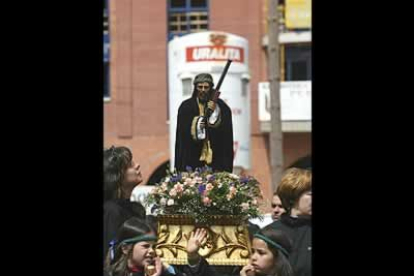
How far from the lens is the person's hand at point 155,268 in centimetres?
461

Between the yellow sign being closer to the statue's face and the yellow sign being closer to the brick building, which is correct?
the brick building

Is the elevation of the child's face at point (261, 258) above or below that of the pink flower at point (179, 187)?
below

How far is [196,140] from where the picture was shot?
4.70m

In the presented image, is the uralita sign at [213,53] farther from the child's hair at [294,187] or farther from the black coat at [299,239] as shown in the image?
the black coat at [299,239]

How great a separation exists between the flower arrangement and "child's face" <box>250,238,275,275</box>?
0.16 meters

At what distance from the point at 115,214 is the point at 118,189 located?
0.14 m

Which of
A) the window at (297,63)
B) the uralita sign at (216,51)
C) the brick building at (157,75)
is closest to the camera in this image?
the uralita sign at (216,51)

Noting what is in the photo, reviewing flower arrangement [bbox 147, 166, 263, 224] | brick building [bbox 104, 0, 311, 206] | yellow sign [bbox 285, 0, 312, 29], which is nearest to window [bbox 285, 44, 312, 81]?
brick building [bbox 104, 0, 311, 206]

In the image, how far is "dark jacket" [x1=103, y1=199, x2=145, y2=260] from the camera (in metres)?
4.56

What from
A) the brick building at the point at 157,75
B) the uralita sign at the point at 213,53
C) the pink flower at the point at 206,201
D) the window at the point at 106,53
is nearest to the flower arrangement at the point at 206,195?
the pink flower at the point at 206,201
